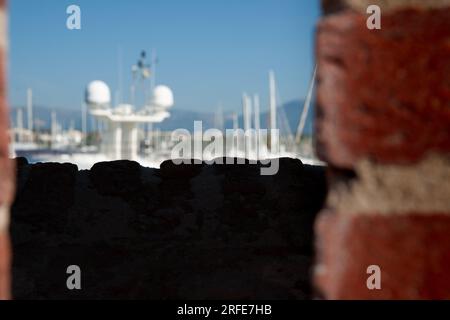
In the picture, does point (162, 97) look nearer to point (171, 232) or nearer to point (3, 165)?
point (171, 232)

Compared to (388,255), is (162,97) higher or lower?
higher

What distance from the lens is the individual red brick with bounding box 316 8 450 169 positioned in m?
1.07

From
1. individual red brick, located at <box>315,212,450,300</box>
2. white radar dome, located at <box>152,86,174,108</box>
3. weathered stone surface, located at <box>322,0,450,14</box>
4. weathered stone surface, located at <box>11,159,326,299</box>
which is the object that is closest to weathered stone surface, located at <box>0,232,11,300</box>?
individual red brick, located at <box>315,212,450,300</box>

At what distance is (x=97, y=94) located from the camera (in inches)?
740

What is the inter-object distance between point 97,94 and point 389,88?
60.8 feet

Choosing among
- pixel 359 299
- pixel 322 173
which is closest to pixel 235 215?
pixel 322 173

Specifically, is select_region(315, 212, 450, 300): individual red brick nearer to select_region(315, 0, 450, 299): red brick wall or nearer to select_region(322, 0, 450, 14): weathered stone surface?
select_region(315, 0, 450, 299): red brick wall

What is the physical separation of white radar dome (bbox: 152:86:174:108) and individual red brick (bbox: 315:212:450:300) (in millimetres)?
18559

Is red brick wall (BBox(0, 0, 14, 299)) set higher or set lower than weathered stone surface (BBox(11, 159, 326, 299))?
higher

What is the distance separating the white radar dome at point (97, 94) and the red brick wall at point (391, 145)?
18.3 m

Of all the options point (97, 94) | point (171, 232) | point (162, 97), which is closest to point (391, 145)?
point (171, 232)

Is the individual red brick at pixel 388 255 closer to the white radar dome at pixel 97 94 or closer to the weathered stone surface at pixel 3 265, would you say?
the weathered stone surface at pixel 3 265

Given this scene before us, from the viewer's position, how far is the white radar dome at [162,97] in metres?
19.4
